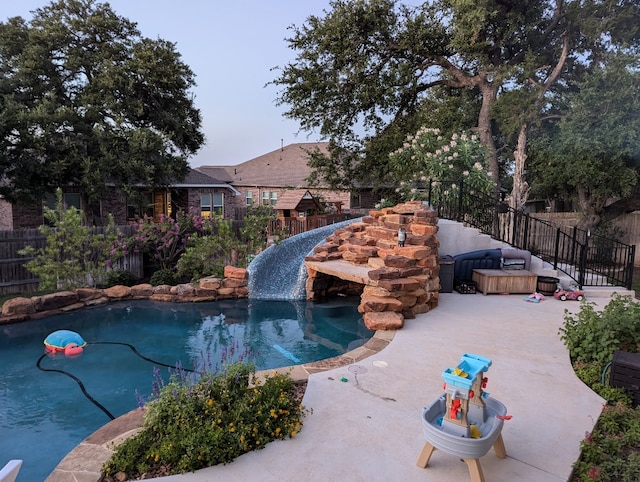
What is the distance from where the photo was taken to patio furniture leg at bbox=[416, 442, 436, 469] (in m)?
3.14

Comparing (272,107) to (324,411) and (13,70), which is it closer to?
(13,70)

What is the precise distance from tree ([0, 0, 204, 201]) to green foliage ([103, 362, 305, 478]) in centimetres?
1304

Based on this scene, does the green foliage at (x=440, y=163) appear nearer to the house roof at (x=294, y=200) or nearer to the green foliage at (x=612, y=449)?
the house roof at (x=294, y=200)

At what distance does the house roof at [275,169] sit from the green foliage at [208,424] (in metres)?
21.8

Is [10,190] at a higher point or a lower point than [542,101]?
lower

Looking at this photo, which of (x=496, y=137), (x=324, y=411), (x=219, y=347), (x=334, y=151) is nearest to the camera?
(x=324, y=411)

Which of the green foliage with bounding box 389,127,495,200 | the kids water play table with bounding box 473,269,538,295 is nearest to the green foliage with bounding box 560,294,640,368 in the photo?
the kids water play table with bounding box 473,269,538,295

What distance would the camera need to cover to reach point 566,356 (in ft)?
18.2

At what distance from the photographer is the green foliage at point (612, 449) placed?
3.04m

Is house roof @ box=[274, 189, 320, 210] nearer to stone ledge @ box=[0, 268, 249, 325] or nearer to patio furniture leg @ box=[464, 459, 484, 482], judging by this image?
stone ledge @ box=[0, 268, 249, 325]

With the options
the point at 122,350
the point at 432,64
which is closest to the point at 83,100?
the point at 122,350

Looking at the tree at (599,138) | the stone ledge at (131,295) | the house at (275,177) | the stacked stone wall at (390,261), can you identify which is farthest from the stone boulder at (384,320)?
the house at (275,177)

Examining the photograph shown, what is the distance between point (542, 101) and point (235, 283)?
1204 centimetres

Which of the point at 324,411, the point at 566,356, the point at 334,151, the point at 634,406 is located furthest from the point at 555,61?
the point at 324,411
